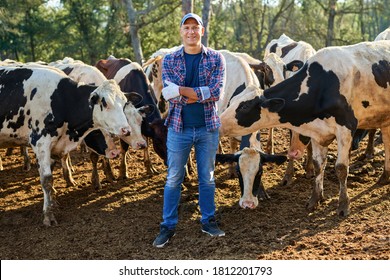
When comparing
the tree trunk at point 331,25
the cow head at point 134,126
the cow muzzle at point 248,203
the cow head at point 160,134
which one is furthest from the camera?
the tree trunk at point 331,25

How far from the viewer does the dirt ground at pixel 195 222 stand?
17.8 ft

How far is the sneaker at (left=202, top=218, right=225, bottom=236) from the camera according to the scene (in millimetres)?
5812

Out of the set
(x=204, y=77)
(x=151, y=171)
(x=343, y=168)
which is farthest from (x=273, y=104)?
(x=151, y=171)

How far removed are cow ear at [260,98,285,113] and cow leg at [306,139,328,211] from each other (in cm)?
90

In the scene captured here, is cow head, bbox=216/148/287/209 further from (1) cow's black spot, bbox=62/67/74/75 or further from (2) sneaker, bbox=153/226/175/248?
(1) cow's black spot, bbox=62/67/74/75

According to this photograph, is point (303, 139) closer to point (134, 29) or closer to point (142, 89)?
point (142, 89)

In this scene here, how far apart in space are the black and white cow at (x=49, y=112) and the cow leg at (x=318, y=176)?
2498 mm

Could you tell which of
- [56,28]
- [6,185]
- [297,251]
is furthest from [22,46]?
[297,251]

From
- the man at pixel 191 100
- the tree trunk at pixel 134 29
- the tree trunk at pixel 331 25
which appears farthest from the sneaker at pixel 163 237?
the tree trunk at pixel 331 25

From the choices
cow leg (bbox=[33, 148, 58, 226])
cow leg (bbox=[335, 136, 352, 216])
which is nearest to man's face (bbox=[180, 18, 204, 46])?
cow leg (bbox=[335, 136, 352, 216])

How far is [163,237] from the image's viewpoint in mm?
5664

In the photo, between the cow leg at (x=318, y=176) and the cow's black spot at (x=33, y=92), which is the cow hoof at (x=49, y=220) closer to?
the cow's black spot at (x=33, y=92)

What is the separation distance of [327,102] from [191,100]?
1935 mm

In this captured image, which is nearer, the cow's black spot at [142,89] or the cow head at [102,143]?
the cow head at [102,143]
